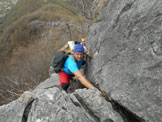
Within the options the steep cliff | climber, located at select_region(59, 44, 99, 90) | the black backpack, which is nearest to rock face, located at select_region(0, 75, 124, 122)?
the steep cliff

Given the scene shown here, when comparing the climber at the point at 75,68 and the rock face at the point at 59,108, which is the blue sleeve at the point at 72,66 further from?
the rock face at the point at 59,108

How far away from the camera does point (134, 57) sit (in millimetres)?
3662

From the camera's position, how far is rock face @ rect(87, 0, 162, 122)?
3232mm

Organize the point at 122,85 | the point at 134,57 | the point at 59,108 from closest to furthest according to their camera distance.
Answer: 1. the point at 59,108
2. the point at 134,57
3. the point at 122,85

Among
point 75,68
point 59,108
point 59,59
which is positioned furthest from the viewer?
point 59,59

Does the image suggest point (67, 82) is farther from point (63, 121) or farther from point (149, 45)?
point (149, 45)

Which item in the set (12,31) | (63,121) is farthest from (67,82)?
(12,31)

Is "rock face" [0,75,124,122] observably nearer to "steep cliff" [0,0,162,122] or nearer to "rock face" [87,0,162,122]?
"steep cliff" [0,0,162,122]

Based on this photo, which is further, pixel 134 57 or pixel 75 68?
pixel 75 68

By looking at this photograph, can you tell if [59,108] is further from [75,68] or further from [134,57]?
[134,57]

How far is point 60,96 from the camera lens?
337 centimetres

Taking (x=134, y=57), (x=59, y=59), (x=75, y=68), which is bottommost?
(x=75, y=68)

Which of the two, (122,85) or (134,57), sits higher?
(134,57)

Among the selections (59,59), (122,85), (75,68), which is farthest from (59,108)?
(59,59)
